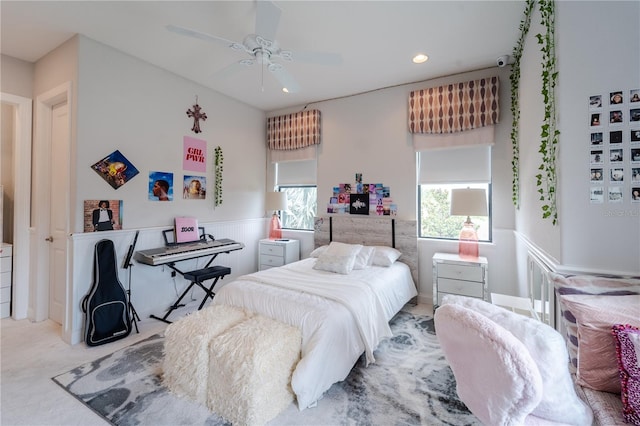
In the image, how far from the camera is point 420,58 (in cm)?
311

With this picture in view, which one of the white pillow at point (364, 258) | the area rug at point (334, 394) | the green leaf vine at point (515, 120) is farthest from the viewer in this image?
the white pillow at point (364, 258)

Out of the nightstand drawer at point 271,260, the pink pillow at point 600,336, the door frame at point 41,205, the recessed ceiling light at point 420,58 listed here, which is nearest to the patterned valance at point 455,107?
the recessed ceiling light at point 420,58

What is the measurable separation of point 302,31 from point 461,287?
317cm

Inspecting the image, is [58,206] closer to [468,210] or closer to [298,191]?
[298,191]

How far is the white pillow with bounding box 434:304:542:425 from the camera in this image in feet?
3.21

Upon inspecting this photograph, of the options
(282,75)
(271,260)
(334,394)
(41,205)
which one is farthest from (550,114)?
(41,205)

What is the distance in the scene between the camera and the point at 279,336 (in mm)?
1845

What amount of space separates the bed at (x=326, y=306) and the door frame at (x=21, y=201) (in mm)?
2646

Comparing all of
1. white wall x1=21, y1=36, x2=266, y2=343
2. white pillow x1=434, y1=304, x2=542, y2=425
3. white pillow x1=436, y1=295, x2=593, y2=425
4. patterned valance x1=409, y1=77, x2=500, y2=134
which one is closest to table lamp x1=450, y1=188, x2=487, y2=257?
patterned valance x1=409, y1=77, x2=500, y2=134

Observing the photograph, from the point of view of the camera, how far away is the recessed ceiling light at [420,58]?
3055mm

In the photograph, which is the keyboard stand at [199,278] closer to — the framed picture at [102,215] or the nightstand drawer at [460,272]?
the framed picture at [102,215]

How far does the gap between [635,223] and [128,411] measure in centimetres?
313

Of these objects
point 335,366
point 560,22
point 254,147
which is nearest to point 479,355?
point 335,366

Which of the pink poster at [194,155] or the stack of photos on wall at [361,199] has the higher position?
the pink poster at [194,155]
